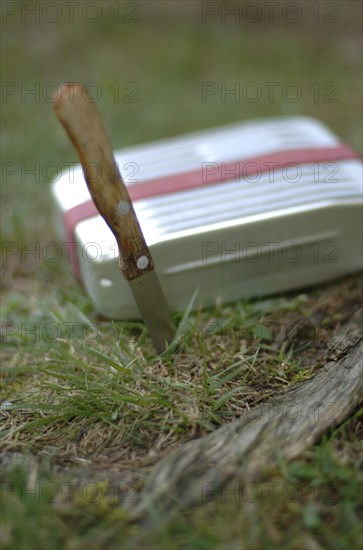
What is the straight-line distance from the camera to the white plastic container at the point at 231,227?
1.88 metres

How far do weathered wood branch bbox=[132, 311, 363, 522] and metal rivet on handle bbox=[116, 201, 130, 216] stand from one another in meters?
0.51

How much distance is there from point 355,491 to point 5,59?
334cm

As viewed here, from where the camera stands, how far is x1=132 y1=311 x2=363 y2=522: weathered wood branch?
1368 mm

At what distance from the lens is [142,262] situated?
5.45 feet

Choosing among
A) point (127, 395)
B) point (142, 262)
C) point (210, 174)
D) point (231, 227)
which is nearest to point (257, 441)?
point (127, 395)

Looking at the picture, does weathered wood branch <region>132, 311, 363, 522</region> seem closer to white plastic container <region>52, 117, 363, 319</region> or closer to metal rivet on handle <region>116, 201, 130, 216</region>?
white plastic container <region>52, 117, 363, 319</region>

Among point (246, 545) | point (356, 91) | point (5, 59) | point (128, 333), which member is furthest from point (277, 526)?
point (5, 59)

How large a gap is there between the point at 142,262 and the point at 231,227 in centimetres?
33

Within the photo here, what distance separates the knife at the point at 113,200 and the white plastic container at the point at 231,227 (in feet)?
0.48

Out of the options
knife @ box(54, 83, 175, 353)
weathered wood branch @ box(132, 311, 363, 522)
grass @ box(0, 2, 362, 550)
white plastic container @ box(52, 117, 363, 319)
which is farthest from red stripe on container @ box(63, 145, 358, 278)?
weathered wood branch @ box(132, 311, 363, 522)

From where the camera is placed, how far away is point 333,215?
1.92 metres

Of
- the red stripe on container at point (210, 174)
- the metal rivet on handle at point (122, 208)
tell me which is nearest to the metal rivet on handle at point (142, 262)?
the metal rivet on handle at point (122, 208)

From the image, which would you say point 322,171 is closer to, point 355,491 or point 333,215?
point 333,215

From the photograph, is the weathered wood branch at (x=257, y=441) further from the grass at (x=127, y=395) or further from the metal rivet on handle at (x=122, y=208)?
the metal rivet on handle at (x=122, y=208)
